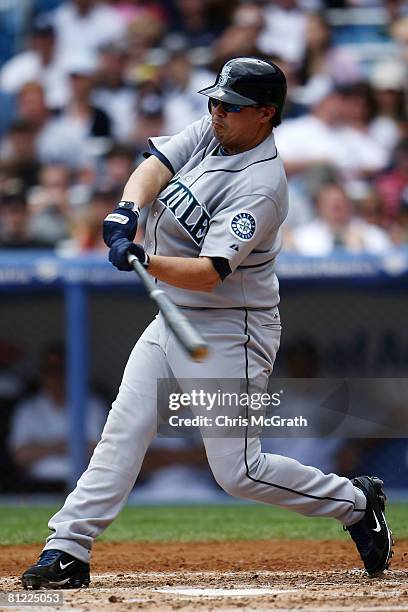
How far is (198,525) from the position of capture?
5898 millimetres

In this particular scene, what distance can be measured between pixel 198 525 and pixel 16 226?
277 cm

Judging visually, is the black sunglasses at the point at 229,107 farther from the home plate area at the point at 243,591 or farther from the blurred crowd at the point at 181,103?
the blurred crowd at the point at 181,103

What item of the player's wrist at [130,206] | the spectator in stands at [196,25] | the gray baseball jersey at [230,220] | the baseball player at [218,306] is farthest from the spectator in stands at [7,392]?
the player's wrist at [130,206]

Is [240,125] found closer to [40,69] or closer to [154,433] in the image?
[154,433]

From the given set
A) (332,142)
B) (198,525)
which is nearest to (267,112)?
(198,525)

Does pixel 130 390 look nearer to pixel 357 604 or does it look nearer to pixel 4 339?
pixel 357 604

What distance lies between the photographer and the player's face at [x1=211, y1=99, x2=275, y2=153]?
3643 millimetres

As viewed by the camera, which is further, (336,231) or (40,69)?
(40,69)

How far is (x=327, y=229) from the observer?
768 cm

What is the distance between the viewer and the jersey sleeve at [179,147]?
12.6 ft

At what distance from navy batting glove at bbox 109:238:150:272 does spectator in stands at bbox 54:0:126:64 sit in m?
6.24

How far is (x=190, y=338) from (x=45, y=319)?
489 centimetres

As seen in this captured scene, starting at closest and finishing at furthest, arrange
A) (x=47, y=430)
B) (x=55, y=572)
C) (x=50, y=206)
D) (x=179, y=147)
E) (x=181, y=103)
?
(x=55, y=572), (x=179, y=147), (x=47, y=430), (x=50, y=206), (x=181, y=103)

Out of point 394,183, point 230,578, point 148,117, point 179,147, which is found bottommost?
point 230,578
